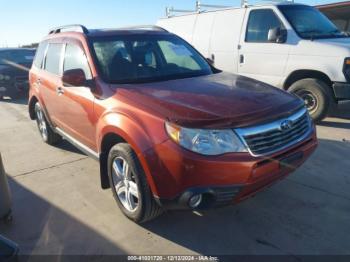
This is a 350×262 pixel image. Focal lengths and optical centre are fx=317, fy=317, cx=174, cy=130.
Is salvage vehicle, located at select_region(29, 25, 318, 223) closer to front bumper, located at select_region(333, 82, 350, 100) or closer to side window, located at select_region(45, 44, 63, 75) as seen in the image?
side window, located at select_region(45, 44, 63, 75)

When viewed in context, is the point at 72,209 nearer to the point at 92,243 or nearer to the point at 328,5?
the point at 92,243

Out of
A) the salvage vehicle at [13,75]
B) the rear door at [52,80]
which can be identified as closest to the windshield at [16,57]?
the salvage vehicle at [13,75]

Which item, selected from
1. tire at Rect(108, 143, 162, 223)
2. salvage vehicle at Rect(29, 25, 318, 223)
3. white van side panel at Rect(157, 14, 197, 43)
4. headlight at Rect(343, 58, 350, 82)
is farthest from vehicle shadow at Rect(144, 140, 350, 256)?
white van side panel at Rect(157, 14, 197, 43)

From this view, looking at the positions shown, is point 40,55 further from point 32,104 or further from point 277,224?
point 277,224

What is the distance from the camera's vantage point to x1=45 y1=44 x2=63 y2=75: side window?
13.8 ft

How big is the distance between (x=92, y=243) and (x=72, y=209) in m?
0.65

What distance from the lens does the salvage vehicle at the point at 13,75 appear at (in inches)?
377

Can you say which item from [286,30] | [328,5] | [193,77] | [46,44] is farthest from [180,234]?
[328,5]

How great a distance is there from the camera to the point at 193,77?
3.52 metres

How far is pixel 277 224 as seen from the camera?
2.91 metres

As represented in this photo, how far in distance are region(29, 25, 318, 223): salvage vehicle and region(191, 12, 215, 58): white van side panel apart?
3.14 m

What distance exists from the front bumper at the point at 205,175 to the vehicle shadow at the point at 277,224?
49cm

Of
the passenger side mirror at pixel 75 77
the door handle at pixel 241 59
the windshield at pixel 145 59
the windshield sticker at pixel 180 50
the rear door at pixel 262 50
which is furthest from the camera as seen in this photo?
the door handle at pixel 241 59

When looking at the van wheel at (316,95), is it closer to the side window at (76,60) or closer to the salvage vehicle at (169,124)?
the salvage vehicle at (169,124)
